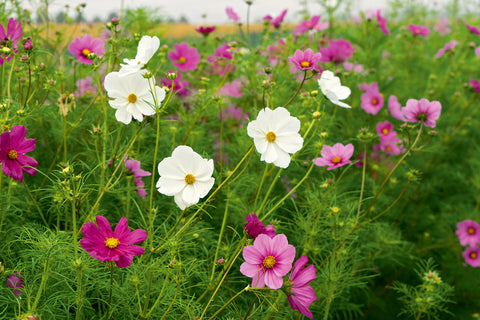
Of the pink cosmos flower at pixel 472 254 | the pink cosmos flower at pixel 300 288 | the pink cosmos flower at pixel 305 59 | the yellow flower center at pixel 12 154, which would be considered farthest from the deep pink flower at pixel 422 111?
the yellow flower center at pixel 12 154

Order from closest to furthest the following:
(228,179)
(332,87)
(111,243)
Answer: (111,243) < (228,179) < (332,87)

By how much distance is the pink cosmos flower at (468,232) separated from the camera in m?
1.78

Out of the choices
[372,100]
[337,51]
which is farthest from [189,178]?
[372,100]

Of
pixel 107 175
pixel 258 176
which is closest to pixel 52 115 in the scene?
pixel 107 175

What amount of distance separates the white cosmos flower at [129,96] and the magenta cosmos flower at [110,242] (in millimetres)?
236

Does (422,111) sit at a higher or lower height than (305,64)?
lower

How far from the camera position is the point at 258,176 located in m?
1.38

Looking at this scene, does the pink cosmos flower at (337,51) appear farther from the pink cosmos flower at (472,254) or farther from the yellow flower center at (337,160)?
the pink cosmos flower at (472,254)

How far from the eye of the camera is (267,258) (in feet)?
2.60

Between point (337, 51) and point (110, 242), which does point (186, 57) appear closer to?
point (337, 51)

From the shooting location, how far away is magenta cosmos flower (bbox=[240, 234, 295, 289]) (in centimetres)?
78

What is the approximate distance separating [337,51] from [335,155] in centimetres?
67

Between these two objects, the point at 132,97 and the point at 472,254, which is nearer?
the point at 132,97

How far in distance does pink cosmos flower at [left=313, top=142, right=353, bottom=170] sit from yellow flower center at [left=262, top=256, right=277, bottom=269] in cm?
44
